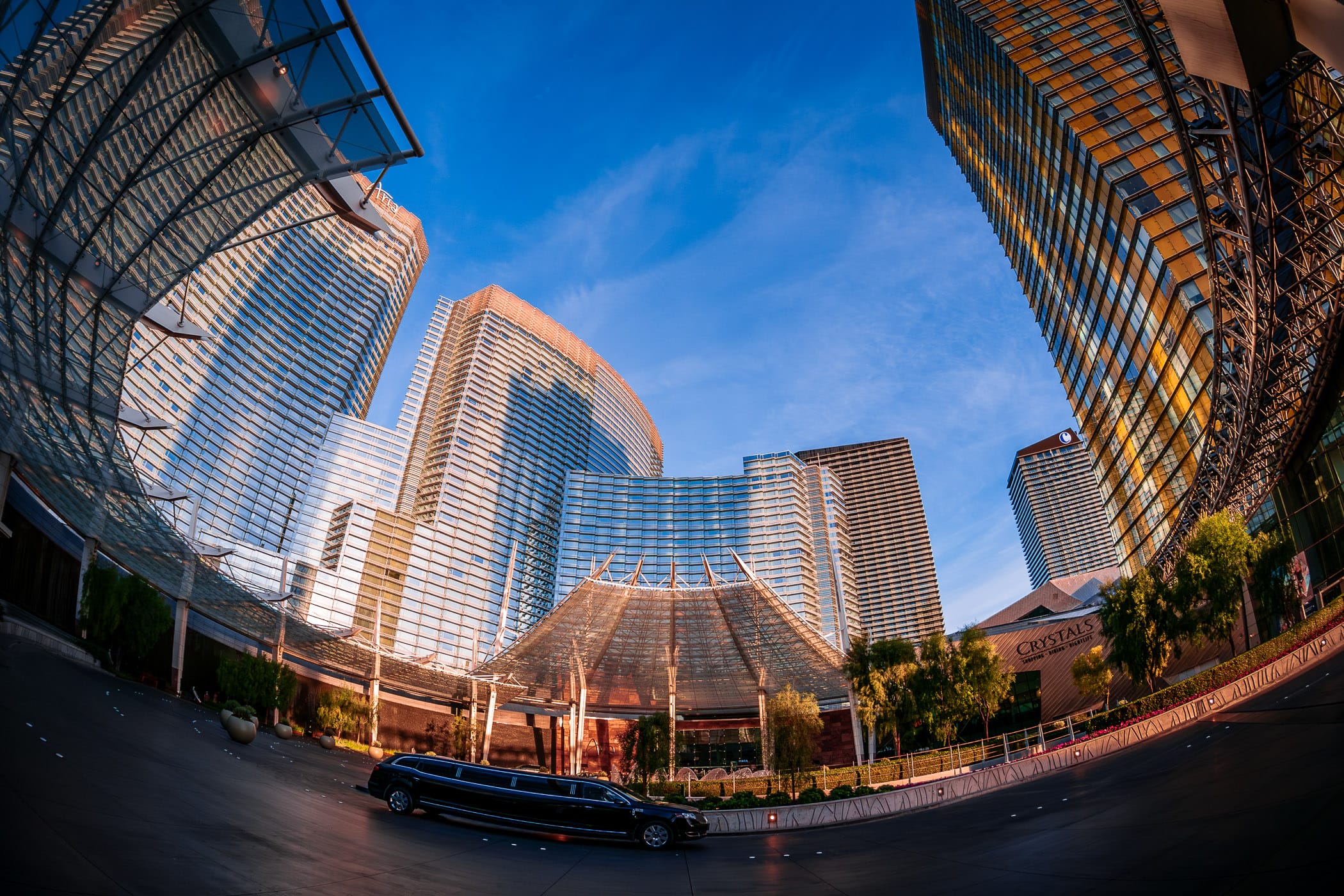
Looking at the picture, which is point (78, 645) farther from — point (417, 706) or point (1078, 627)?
point (1078, 627)

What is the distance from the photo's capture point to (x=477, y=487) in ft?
340

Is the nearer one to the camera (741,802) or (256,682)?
(741,802)

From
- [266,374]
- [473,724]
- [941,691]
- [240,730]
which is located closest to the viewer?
[240,730]

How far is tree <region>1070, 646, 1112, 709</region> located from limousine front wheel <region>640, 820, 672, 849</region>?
126ft

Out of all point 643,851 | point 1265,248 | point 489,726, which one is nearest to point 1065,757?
point 643,851

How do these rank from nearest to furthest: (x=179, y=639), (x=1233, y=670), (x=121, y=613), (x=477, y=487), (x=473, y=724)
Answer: (x=1233, y=670)
(x=121, y=613)
(x=179, y=639)
(x=473, y=724)
(x=477, y=487)

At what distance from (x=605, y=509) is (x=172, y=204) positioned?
290 ft

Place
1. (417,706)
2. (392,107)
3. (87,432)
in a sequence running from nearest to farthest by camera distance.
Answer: (392,107)
(87,432)
(417,706)

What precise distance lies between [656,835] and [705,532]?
298 feet

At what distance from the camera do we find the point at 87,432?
1069 inches

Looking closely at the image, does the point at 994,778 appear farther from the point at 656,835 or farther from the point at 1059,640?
the point at 1059,640

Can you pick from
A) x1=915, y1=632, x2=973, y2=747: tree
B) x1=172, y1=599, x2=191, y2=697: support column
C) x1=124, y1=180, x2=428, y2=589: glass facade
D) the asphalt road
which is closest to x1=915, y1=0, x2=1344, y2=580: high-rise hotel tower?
the asphalt road

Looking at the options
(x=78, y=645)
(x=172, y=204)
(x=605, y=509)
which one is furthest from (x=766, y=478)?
(x=172, y=204)

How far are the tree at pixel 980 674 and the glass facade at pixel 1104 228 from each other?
1829 cm
